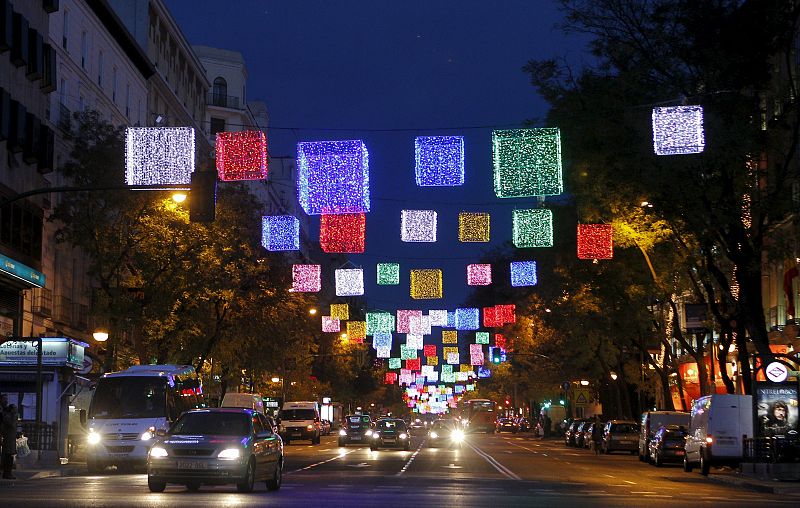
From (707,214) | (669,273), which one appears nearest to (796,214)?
(707,214)

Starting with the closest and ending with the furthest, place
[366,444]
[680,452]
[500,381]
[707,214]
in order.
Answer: [707,214] → [680,452] → [366,444] → [500,381]

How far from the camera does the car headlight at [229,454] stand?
24.2 m

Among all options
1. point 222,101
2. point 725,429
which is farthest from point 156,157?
Answer: point 222,101

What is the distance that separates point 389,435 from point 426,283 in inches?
312

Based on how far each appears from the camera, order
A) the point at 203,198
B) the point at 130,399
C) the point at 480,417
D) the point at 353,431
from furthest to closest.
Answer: the point at 480,417
the point at 353,431
the point at 130,399
the point at 203,198

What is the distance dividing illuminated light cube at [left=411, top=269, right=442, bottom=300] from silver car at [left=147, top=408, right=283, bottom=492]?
3619 centimetres

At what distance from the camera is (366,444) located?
236 ft

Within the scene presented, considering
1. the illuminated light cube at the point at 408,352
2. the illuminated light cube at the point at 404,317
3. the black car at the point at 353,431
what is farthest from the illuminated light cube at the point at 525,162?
the illuminated light cube at the point at 408,352

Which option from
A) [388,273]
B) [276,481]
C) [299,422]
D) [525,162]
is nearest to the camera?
[276,481]

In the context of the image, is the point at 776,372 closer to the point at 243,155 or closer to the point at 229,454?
the point at 243,155

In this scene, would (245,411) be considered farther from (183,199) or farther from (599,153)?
(183,199)

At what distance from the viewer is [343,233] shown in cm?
4503

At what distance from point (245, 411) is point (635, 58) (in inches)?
794

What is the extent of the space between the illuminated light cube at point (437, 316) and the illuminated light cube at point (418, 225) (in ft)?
130
